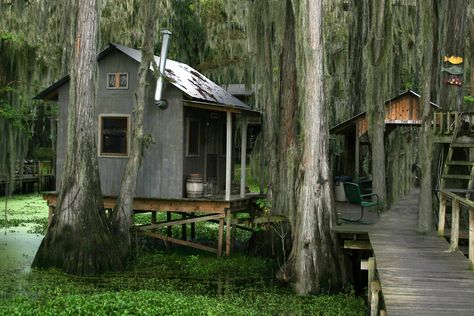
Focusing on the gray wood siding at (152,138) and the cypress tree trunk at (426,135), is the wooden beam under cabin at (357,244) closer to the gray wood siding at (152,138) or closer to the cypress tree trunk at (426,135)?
the cypress tree trunk at (426,135)

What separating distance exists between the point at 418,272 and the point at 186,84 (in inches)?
375

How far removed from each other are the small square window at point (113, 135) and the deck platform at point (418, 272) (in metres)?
6.38

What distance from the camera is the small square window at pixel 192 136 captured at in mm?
16609

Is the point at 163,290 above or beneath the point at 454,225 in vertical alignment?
beneath

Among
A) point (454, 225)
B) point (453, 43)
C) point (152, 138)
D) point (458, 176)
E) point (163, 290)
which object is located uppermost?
point (453, 43)

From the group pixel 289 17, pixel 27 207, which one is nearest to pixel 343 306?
pixel 289 17

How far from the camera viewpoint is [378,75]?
1473cm

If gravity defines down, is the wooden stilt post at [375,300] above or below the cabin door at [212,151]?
below

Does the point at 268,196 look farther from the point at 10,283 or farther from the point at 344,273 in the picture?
the point at 10,283

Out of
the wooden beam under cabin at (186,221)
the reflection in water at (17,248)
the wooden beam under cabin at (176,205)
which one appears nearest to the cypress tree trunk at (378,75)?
the wooden beam under cabin at (176,205)

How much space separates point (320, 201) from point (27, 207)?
18.0 m

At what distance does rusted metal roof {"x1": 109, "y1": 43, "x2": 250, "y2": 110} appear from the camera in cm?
1627

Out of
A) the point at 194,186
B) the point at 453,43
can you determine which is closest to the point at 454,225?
the point at 453,43

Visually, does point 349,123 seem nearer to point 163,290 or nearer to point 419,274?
point 163,290
